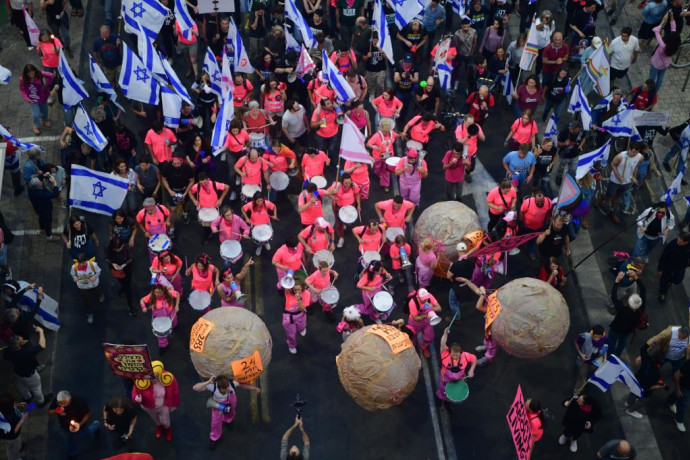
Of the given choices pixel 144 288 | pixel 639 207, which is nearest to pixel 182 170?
pixel 144 288

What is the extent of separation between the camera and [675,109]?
2416 cm

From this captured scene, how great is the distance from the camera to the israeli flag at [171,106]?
1970 cm

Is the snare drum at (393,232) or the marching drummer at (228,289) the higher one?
the snare drum at (393,232)

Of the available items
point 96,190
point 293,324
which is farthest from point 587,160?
point 96,190

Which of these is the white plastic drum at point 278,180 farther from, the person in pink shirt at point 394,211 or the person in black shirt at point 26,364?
the person in black shirt at point 26,364

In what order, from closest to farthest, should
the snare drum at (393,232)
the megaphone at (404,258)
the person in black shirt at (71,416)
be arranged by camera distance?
the person in black shirt at (71,416) < the megaphone at (404,258) < the snare drum at (393,232)

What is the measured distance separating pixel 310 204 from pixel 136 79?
15.8ft

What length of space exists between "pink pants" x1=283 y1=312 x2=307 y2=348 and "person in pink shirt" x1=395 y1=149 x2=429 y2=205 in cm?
401

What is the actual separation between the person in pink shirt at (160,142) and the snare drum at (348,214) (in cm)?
384

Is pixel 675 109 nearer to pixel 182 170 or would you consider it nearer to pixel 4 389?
pixel 182 170

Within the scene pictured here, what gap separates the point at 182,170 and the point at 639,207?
33.8 feet

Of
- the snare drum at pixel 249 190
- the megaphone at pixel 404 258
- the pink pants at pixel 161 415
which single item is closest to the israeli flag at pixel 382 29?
the snare drum at pixel 249 190

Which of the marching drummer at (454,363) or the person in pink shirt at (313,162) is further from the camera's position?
the person in pink shirt at (313,162)

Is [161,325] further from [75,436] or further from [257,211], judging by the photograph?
[257,211]
